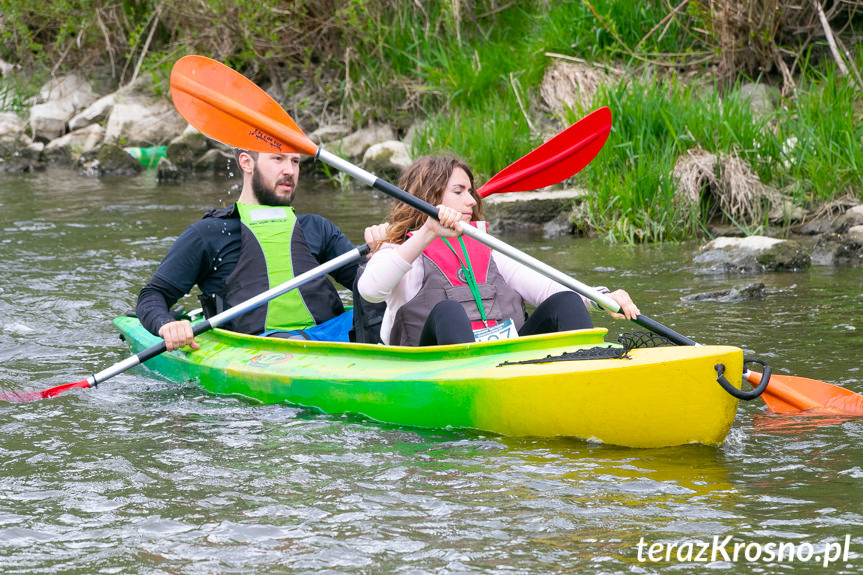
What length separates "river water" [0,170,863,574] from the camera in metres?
2.46

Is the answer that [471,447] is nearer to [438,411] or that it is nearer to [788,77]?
[438,411]

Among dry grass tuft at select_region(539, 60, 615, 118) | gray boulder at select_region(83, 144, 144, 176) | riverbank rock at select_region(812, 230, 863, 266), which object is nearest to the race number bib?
riverbank rock at select_region(812, 230, 863, 266)

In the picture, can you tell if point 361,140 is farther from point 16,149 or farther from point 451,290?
point 451,290

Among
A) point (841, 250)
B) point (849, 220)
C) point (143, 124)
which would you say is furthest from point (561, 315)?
point (143, 124)

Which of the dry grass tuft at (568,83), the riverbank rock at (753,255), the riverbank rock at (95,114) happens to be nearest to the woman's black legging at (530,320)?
the riverbank rock at (753,255)

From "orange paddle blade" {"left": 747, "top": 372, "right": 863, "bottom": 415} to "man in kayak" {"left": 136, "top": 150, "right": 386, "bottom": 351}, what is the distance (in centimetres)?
169

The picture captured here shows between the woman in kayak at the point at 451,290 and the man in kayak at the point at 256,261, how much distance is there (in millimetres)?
588

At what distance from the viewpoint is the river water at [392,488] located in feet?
8.05

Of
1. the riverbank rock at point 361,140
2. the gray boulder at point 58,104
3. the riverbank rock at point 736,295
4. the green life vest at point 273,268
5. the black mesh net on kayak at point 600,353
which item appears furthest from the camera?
the gray boulder at point 58,104

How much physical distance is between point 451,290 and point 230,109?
3.98ft

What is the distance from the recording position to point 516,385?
326cm

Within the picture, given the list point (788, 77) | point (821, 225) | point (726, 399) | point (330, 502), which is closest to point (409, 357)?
point (330, 502)

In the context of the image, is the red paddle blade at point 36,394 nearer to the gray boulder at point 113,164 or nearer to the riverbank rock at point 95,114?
the gray boulder at point 113,164

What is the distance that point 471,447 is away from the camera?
10.8ft
